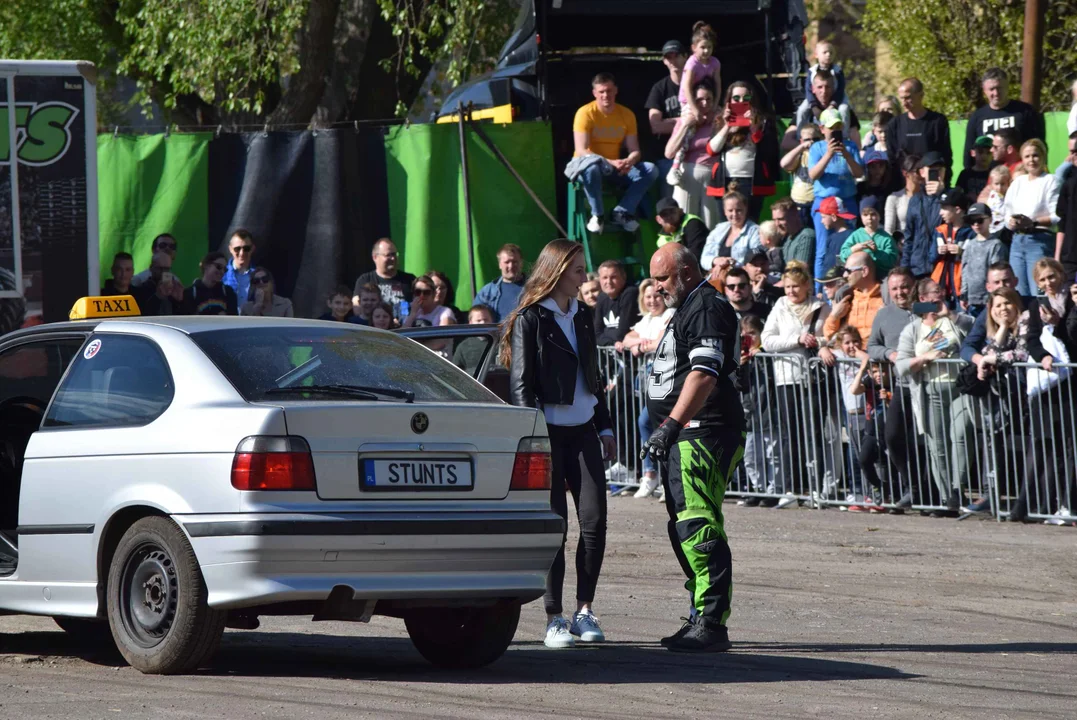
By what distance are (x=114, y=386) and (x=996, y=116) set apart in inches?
453

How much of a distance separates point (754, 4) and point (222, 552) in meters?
13.7

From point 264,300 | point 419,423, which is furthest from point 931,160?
point 419,423

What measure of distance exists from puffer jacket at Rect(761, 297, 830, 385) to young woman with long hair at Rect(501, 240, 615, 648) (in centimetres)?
671

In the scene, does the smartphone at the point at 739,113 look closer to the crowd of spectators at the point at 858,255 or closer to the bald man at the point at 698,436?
the crowd of spectators at the point at 858,255

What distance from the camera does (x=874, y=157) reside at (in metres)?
17.2

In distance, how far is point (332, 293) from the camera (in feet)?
58.0

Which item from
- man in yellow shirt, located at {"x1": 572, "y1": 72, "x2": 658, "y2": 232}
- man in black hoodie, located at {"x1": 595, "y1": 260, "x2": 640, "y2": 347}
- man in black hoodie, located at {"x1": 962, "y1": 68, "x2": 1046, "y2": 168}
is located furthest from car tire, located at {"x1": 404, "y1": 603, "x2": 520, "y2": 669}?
man in black hoodie, located at {"x1": 962, "y1": 68, "x2": 1046, "y2": 168}

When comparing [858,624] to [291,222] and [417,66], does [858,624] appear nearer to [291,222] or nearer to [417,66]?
[291,222]

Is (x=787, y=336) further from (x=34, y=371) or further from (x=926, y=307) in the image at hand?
(x=34, y=371)

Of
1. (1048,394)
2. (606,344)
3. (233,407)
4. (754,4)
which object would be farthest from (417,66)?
(233,407)

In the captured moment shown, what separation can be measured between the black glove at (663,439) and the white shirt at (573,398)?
1.51 feet

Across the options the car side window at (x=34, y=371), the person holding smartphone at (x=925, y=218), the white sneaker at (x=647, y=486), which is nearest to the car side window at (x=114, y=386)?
the car side window at (x=34, y=371)

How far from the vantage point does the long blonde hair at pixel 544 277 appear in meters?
8.56

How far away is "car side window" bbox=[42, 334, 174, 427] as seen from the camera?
7.35 m
